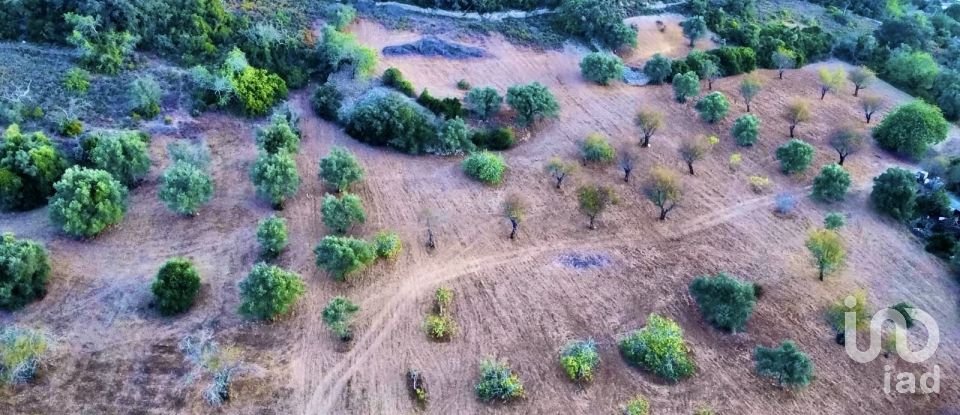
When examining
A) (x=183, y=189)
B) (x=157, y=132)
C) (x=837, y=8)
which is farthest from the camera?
(x=837, y=8)

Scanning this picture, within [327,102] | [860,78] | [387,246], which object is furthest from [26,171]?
[860,78]

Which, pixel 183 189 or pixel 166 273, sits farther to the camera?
pixel 183 189

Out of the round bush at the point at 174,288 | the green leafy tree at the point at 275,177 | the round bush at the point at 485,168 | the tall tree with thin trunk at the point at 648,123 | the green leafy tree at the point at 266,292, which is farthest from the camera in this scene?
the tall tree with thin trunk at the point at 648,123

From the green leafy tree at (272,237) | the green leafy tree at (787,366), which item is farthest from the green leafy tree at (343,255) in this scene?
the green leafy tree at (787,366)

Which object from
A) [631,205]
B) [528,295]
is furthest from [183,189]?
[631,205]

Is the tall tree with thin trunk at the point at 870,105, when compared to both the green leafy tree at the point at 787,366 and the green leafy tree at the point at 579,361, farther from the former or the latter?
the green leafy tree at the point at 579,361

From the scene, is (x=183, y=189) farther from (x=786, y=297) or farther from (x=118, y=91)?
(x=786, y=297)
